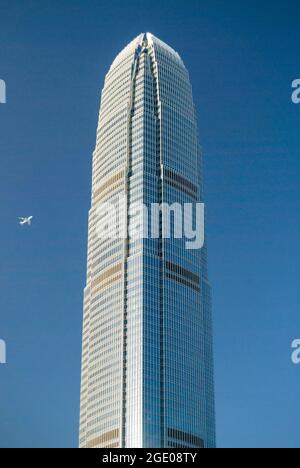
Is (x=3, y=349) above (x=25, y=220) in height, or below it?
below
